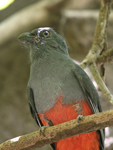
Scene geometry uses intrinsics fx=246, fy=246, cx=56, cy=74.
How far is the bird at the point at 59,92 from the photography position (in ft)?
8.04

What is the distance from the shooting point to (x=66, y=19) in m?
5.50

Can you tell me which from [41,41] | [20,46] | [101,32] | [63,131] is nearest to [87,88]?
[63,131]

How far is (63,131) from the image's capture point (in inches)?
81.3

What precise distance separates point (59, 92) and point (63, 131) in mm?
478

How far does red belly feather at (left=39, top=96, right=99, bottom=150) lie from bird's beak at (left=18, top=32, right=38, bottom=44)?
825mm

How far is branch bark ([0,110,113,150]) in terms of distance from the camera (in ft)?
6.44

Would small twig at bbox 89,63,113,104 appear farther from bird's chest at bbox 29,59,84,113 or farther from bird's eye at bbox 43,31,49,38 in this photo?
bird's eye at bbox 43,31,49,38

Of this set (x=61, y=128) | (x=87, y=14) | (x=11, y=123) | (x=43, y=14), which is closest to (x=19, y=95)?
(x=11, y=123)

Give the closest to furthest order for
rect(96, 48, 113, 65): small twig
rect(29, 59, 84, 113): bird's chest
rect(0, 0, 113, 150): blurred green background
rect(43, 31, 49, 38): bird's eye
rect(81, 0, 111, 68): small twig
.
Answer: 1. rect(29, 59, 84, 113): bird's chest
2. rect(43, 31, 49, 38): bird's eye
3. rect(96, 48, 113, 65): small twig
4. rect(81, 0, 111, 68): small twig
5. rect(0, 0, 113, 150): blurred green background

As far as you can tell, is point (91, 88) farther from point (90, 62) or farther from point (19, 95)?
point (19, 95)

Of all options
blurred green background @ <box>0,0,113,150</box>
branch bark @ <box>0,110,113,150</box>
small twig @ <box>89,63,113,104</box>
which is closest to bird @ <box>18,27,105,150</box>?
small twig @ <box>89,63,113,104</box>

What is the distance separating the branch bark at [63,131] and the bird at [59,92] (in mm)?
349

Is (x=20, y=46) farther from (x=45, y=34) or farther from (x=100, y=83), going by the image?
(x=100, y=83)

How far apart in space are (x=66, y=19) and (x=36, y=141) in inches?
151
